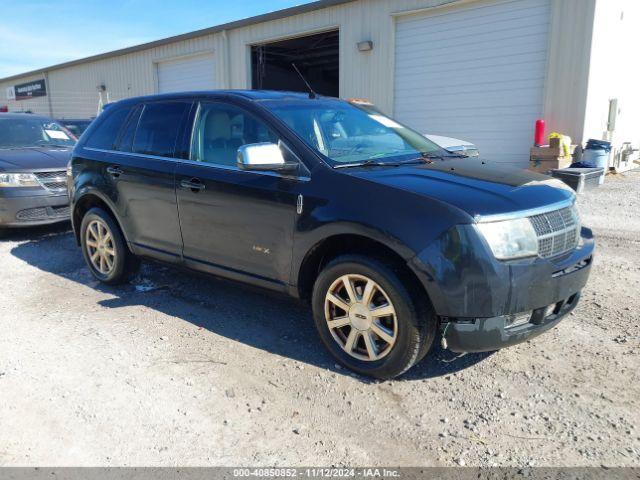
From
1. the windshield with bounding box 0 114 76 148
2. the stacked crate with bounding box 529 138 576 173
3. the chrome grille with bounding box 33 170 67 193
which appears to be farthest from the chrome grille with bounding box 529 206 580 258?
the windshield with bounding box 0 114 76 148

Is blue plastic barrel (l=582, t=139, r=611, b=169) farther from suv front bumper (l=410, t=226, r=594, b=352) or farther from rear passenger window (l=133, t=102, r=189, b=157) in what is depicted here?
rear passenger window (l=133, t=102, r=189, b=157)

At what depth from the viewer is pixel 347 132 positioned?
3918mm

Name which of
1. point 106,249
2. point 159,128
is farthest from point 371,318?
point 106,249

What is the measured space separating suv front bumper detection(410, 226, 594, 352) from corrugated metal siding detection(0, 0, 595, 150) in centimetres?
929

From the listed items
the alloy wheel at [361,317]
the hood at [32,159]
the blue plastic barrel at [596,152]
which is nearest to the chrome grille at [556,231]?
the alloy wheel at [361,317]

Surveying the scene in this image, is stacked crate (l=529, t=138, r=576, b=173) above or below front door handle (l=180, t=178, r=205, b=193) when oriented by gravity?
below

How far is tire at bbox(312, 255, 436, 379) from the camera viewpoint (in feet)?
9.62

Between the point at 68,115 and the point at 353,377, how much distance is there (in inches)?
1084

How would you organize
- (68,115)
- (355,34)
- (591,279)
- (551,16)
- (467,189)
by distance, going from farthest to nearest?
(68,115)
(355,34)
(551,16)
(591,279)
(467,189)

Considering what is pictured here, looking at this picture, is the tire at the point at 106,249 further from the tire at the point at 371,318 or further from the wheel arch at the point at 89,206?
the tire at the point at 371,318

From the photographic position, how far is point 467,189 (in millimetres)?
2975

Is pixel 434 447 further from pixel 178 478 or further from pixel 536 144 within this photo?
pixel 536 144

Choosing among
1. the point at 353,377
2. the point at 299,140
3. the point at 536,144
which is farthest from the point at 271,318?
the point at 536,144

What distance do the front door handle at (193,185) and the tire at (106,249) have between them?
121 cm
